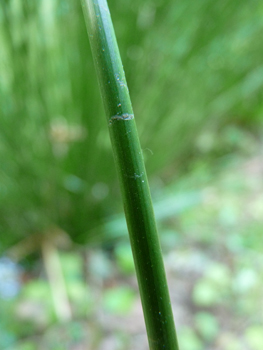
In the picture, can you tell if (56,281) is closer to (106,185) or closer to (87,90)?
(106,185)

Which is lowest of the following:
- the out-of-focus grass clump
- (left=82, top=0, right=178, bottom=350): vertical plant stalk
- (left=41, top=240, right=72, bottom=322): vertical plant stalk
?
(left=82, top=0, right=178, bottom=350): vertical plant stalk

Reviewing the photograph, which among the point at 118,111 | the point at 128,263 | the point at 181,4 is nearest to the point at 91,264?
the point at 128,263

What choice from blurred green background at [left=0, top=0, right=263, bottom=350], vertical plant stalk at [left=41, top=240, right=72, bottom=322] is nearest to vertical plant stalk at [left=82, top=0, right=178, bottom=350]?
blurred green background at [left=0, top=0, right=263, bottom=350]

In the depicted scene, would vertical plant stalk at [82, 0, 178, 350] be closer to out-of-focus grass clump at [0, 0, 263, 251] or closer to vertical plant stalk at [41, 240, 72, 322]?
out-of-focus grass clump at [0, 0, 263, 251]

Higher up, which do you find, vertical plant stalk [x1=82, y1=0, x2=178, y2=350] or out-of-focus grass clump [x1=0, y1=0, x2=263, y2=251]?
out-of-focus grass clump [x1=0, y1=0, x2=263, y2=251]

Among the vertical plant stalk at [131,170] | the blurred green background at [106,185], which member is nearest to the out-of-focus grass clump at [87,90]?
the blurred green background at [106,185]

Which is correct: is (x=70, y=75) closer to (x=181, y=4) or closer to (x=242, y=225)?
(x=181, y=4)
